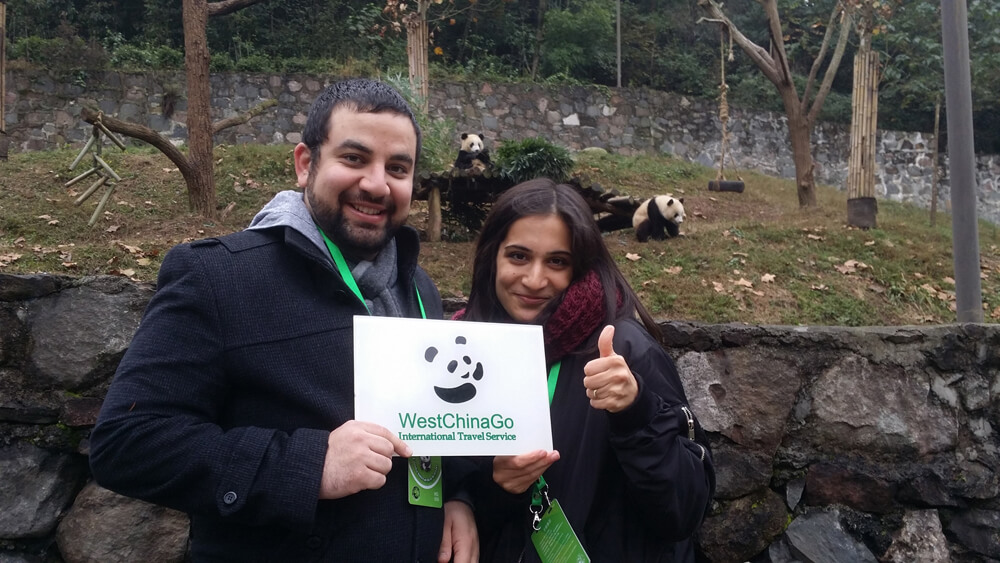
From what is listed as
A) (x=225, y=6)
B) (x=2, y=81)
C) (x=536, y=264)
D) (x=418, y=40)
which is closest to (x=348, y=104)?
(x=536, y=264)

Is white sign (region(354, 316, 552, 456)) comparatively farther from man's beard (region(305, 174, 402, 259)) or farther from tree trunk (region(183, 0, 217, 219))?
tree trunk (region(183, 0, 217, 219))

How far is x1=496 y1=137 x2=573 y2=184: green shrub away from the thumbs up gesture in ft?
15.7

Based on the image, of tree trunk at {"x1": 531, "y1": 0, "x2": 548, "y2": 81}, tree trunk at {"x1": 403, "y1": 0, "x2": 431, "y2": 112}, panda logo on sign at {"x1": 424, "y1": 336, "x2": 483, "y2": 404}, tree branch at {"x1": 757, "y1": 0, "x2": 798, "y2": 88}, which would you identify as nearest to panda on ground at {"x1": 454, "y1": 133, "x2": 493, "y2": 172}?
tree trunk at {"x1": 403, "y1": 0, "x2": 431, "y2": 112}

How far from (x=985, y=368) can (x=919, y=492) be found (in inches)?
26.2

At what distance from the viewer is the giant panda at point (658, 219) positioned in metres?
6.98

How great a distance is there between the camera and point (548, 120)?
50.2 feet

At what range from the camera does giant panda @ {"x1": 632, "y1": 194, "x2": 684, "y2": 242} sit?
698cm

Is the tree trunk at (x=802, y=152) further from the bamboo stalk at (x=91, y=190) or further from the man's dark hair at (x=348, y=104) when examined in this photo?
the man's dark hair at (x=348, y=104)

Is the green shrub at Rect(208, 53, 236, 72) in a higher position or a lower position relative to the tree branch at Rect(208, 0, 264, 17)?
higher

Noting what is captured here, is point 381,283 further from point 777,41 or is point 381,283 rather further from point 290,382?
point 777,41

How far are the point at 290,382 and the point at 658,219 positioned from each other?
19.5 ft

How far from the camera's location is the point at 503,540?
1708 millimetres

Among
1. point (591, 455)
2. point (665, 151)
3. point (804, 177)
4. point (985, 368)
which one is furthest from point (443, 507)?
point (665, 151)

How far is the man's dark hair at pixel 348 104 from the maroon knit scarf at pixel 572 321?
58cm
